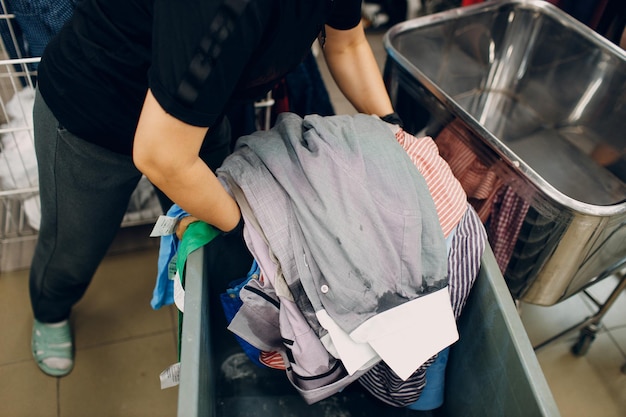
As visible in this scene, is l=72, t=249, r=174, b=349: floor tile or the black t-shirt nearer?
the black t-shirt

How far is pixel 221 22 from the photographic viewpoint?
60 centimetres

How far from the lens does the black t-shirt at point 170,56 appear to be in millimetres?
604

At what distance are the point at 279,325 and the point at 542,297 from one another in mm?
585

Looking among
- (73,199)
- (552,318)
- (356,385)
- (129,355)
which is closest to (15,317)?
(129,355)

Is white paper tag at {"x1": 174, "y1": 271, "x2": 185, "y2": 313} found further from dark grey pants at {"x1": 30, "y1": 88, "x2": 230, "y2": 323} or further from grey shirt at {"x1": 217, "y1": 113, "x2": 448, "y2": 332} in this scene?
dark grey pants at {"x1": 30, "y1": 88, "x2": 230, "y2": 323}

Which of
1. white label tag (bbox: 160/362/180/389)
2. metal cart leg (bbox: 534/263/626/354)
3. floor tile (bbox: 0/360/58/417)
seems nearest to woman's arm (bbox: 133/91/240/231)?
white label tag (bbox: 160/362/180/389)

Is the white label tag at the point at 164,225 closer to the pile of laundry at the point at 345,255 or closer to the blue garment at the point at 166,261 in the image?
the blue garment at the point at 166,261

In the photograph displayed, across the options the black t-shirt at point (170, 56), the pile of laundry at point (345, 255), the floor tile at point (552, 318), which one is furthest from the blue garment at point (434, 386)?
the floor tile at point (552, 318)

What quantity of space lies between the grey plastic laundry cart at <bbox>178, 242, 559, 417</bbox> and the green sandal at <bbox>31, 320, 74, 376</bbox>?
602 millimetres

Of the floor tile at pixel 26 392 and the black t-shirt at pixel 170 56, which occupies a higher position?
the black t-shirt at pixel 170 56

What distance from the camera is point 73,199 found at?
1.02 metres

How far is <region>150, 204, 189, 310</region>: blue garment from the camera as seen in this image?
2.92ft

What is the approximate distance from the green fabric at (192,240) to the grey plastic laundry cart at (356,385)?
0.6 inches

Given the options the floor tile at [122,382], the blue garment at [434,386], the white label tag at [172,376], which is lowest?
the floor tile at [122,382]
